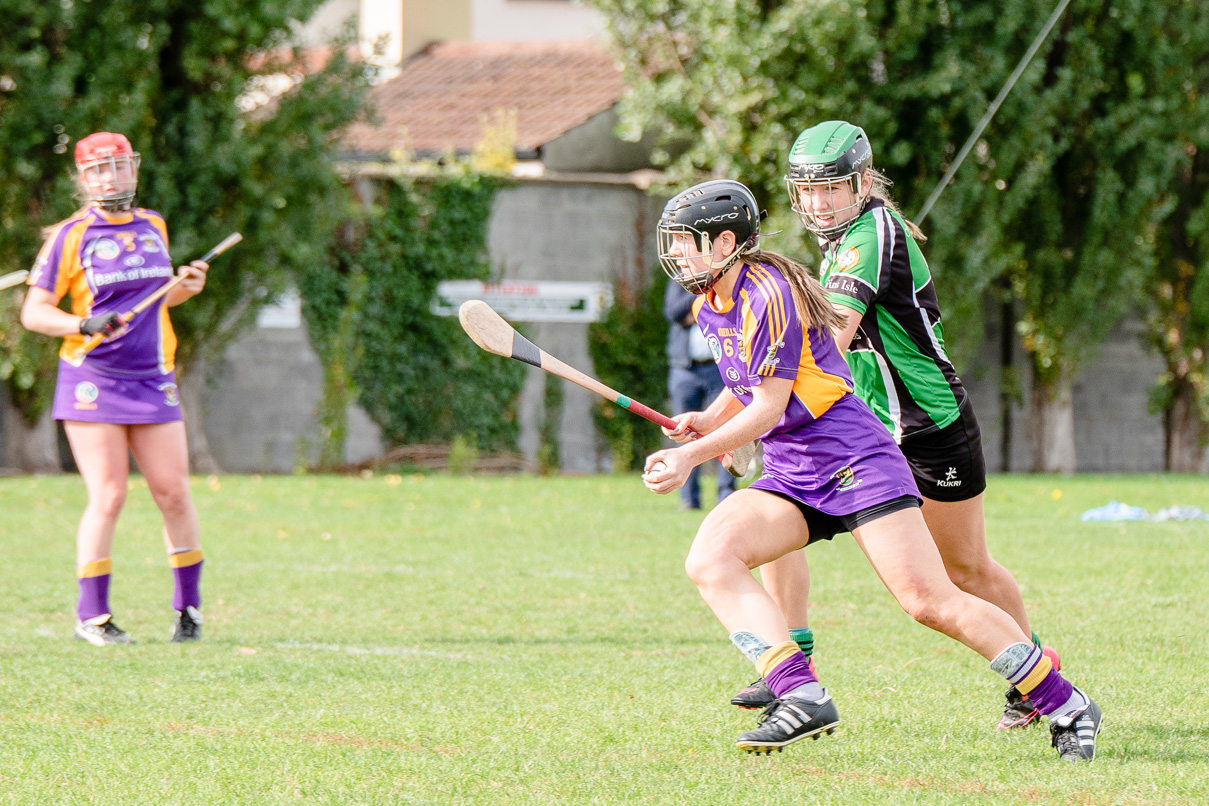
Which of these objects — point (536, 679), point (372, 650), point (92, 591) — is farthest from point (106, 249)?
point (536, 679)

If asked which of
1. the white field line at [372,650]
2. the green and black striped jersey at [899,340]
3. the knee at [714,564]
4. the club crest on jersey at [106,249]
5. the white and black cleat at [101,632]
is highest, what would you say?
the club crest on jersey at [106,249]

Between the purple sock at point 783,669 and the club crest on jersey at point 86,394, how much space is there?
3.79m

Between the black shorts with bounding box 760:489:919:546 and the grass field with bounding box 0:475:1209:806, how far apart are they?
70 cm

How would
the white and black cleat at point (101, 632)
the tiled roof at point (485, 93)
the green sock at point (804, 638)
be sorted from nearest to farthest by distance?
the green sock at point (804, 638)
the white and black cleat at point (101, 632)
the tiled roof at point (485, 93)

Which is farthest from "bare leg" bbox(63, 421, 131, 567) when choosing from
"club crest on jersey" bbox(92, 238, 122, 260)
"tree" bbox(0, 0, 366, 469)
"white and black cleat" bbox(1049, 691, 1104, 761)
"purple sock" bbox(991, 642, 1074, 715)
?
"tree" bbox(0, 0, 366, 469)

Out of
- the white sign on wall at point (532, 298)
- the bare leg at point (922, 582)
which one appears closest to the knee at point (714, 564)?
→ the bare leg at point (922, 582)

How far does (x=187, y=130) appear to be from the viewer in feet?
55.6

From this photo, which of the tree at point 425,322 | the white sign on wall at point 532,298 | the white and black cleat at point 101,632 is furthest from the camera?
the white sign on wall at point 532,298

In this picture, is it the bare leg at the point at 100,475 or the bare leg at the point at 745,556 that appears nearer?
the bare leg at the point at 745,556

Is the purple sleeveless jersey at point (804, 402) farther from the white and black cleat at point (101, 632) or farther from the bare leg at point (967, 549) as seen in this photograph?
the white and black cleat at point (101, 632)

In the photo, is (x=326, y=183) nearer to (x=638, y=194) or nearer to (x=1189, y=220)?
(x=638, y=194)

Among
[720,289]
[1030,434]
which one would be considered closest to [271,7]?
[1030,434]

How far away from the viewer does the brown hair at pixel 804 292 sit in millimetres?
4531

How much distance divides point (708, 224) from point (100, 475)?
3.67 metres
